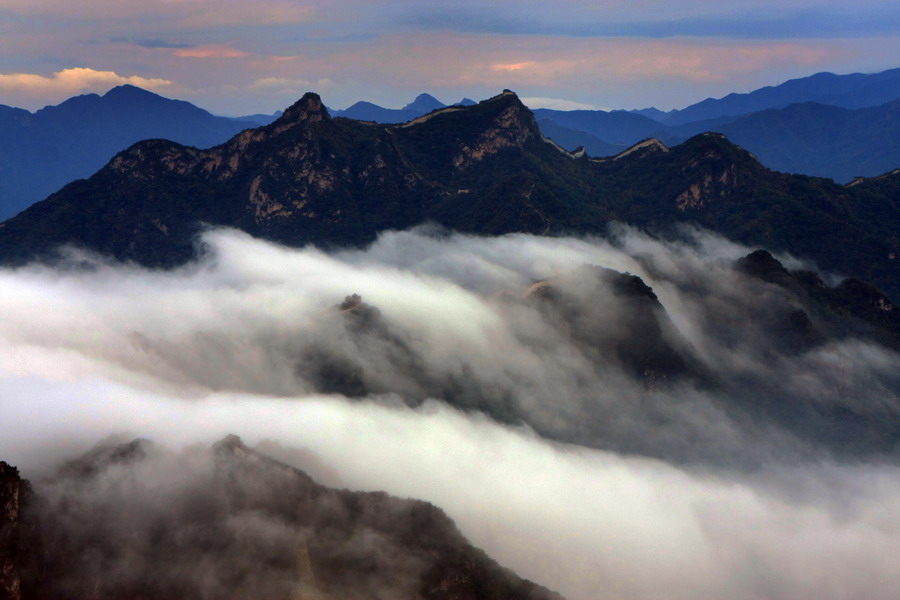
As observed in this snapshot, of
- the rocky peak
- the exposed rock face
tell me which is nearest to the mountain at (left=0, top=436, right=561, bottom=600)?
the exposed rock face

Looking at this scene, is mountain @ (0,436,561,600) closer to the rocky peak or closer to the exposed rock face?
the exposed rock face

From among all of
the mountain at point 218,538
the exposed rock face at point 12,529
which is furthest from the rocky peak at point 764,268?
the exposed rock face at point 12,529

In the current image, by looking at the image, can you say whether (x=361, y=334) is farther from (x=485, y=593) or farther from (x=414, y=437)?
(x=485, y=593)

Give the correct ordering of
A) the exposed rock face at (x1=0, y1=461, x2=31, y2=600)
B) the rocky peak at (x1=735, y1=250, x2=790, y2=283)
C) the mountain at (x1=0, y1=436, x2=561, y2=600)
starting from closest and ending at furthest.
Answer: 1. the exposed rock face at (x1=0, y1=461, x2=31, y2=600)
2. the mountain at (x1=0, y1=436, x2=561, y2=600)
3. the rocky peak at (x1=735, y1=250, x2=790, y2=283)

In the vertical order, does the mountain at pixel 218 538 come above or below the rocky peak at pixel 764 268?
below

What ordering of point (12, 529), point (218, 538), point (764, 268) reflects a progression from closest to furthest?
1. point (12, 529)
2. point (218, 538)
3. point (764, 268)

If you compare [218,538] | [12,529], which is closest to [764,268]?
[218,538]

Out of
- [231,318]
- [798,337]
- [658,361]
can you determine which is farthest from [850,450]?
[231,318]

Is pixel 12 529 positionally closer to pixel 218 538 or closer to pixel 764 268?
pixel 218 538

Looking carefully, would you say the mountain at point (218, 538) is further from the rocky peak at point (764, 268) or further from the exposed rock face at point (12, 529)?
the rocky peak at point (764, 268)
